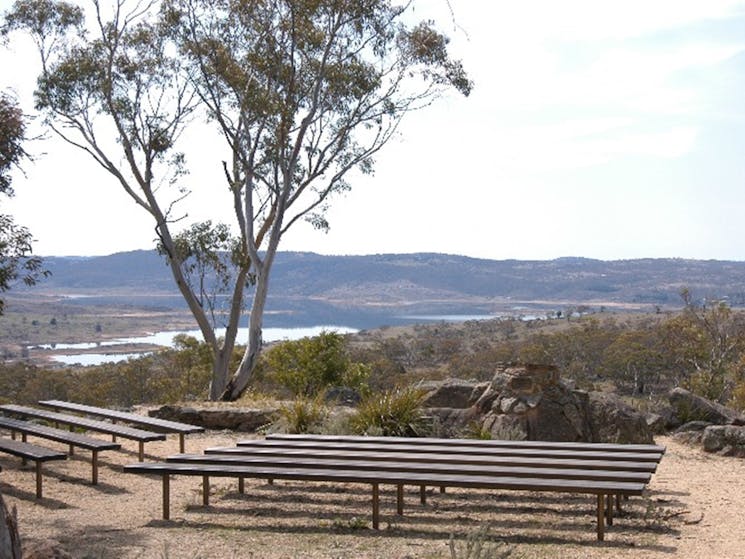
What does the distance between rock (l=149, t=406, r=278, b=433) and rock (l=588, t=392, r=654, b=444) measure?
3671 millimetres

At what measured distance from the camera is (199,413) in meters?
11.6

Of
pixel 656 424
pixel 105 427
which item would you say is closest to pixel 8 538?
pixel 105 427

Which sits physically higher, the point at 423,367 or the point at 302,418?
the point at 302,418

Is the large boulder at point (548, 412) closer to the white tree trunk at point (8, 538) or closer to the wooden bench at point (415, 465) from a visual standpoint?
the wooden bench at point (415, 465)

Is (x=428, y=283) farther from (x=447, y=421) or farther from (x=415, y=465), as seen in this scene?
(x=415, y=465)

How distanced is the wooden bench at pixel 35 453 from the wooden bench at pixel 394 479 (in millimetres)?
820

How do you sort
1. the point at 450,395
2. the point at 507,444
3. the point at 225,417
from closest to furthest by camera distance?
the point at 507,444
the point at 450,395
the point at 225,417

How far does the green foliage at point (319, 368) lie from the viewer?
54.8 ft

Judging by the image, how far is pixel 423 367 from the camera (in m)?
35.6

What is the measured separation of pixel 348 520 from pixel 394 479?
0.60 meters

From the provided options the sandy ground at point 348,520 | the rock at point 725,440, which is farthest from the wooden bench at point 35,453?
the rock at point 725,440

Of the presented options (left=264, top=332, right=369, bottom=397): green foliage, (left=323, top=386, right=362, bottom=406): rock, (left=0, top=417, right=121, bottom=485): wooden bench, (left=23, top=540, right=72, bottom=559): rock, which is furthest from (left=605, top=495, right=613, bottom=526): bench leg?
(left=264, top=332, right=369, bottom=397): green foliage

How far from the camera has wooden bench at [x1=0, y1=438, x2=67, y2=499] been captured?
6.99 meters

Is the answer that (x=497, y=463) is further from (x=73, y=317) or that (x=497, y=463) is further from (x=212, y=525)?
(x=73, y=317)
